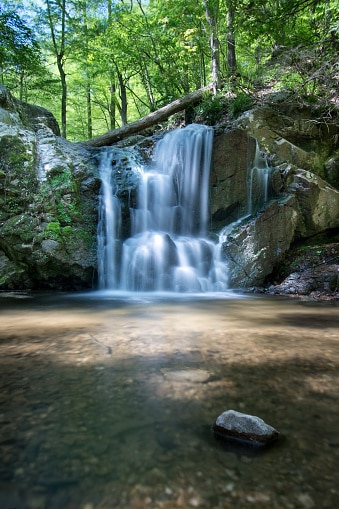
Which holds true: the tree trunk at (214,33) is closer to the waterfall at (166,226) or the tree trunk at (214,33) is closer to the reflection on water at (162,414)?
the waterfall at (166,226)

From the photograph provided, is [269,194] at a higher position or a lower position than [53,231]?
higher

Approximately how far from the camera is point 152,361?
273 centimetres

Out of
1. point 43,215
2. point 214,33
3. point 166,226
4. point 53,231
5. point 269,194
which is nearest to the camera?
point 53,231

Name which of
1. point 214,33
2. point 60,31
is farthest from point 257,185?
point 60,31

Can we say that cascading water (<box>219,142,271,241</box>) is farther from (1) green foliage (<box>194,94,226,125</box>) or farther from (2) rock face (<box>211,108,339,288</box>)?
(1) green foliage (<box>194,94,226,125</box>)

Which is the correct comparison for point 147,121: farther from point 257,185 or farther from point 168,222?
point 257,185

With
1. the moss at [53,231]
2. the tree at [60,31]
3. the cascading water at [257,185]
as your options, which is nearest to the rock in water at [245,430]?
the moss at [53,231]

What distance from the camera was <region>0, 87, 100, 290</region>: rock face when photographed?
25.4ft

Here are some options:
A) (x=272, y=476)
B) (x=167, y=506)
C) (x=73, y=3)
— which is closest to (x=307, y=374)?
(x=272, y=476)

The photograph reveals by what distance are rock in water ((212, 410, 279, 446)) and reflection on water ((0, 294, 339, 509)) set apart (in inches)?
2.4

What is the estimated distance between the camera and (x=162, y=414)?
6.12ft

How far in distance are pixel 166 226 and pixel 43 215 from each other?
3201 millimetres

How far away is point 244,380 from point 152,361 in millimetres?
777

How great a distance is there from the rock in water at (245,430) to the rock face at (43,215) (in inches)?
263
